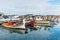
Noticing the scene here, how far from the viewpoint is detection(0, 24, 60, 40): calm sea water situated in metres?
2.10

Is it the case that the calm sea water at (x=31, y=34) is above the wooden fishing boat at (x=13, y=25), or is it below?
below

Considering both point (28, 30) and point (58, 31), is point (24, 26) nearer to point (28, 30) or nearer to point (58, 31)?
point (28, 30)

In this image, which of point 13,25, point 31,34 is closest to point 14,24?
point 13,25

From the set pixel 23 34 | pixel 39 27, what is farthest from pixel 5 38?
pixel 39 27

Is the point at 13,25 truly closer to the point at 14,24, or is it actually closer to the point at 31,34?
the point at 14,24

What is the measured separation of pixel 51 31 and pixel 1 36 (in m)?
0.81

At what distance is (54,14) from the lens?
2137 millimetres

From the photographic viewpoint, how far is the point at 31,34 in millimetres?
2115

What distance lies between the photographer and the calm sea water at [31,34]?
2104 mm

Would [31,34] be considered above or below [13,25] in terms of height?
below

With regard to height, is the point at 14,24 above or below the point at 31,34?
above
